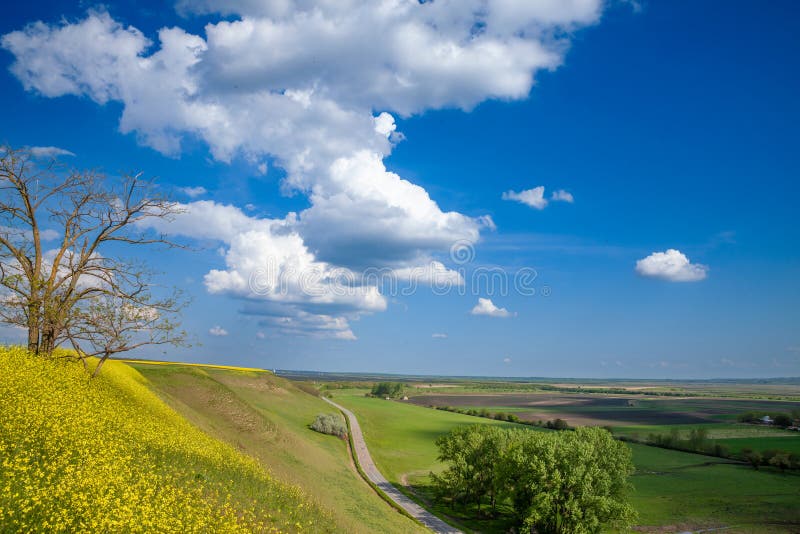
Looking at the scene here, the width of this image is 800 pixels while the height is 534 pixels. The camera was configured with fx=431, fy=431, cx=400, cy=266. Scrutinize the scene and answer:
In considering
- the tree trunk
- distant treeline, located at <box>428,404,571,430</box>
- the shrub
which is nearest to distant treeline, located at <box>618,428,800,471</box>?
distant treeline, located at <box>428,404,571,430</box>

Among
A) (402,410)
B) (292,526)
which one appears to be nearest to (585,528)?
(292,526)

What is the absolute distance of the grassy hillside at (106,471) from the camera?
12633mm

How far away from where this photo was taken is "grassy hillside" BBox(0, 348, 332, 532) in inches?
497

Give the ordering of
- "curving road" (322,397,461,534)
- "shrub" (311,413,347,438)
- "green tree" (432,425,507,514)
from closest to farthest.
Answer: "curving road" (322,397,461,534) → "green tree" (432,425,507,514) → "shrub" (311,413,347,438)

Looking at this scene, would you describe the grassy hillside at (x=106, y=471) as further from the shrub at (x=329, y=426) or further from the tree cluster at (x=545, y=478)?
the shrub at (x=329, y=426)

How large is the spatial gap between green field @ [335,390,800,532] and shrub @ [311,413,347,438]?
23.3 ft

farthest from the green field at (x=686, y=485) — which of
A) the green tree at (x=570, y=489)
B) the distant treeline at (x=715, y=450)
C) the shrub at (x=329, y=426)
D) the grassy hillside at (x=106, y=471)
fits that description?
the grassy hillside at (x=106, y=471)

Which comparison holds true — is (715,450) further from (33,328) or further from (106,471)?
(33,328)

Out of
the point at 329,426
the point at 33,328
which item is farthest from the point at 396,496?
the point at 33,328

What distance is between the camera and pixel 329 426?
2982 inches

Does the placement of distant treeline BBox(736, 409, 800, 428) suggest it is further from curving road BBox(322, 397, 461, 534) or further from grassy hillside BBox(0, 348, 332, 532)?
grassy hillside BBox(0, 348, 332, 532)

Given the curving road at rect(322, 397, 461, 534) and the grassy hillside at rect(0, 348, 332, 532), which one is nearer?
the grassy hillside at rect(0, 348, 332, 532)

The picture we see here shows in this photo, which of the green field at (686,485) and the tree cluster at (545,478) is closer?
the tree cluster at (545,478)

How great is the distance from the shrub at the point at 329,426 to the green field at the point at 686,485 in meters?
7.10
